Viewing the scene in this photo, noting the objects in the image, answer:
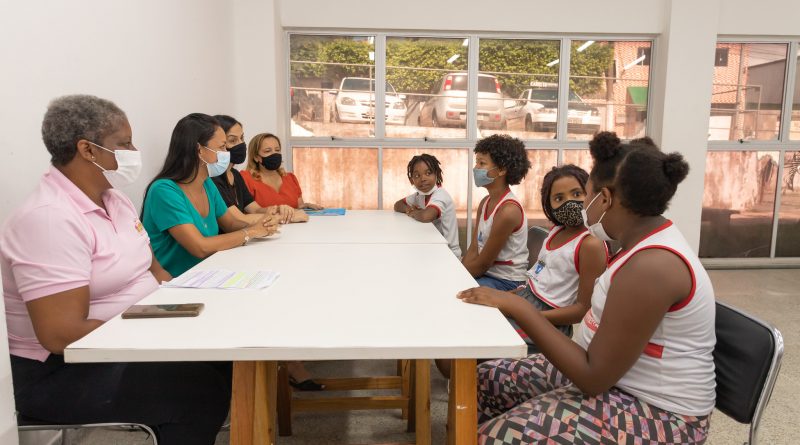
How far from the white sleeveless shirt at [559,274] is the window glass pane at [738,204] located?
3993 mm

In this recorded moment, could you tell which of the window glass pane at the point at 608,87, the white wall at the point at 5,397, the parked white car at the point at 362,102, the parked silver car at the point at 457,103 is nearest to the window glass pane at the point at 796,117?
the window glass pane at the point at 608,87

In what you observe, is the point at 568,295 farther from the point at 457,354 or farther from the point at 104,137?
the point at 104,137

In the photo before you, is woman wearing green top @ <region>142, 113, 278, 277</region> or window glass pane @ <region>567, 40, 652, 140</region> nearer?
woman wearing green top @ <region>142, 113, 278, 277</region>

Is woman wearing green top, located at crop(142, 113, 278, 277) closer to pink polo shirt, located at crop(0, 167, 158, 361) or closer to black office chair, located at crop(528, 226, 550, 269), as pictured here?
pink polo shirt, located at crop(0, 167, 158, 361)

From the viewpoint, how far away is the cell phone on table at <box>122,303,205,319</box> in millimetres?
1320

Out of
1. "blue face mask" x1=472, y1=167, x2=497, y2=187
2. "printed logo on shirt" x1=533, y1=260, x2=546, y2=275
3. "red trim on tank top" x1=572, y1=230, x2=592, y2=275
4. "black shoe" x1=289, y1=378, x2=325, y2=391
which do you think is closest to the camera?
"red trim on tank top" x1=572, y1=230, x2=592, y2=275

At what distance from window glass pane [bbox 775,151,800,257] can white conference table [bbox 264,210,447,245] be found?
13.4ft

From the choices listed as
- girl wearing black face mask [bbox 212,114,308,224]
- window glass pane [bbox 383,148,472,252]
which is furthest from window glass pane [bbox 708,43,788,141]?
girl wearing black face mask [bbox 212,114,308,224]

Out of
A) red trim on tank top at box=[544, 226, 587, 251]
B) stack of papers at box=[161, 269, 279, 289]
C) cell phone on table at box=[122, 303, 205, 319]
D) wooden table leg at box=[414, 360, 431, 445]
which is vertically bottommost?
wooden table leg at box=[414, 360, 431, 445]

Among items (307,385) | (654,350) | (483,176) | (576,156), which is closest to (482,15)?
(576,156)

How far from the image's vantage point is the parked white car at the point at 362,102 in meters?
4.89

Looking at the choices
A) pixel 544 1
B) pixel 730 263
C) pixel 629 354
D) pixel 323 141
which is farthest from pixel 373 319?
pixel 730 263

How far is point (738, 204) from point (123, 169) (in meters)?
5.57

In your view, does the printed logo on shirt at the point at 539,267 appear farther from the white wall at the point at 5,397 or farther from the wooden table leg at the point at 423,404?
the white wall at the point at 5,397
